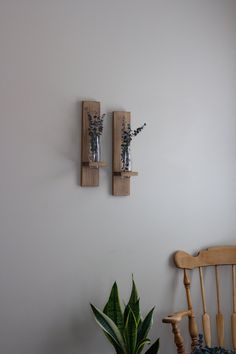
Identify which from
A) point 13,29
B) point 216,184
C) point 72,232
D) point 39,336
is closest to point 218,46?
point 216,184

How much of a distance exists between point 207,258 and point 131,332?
0.65m

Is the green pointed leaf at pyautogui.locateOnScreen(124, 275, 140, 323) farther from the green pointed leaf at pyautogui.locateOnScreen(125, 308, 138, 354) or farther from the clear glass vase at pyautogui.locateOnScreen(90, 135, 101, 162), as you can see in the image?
the clear glass vase at pyautogui.locateOnScreen(90, 135, 101, 162)

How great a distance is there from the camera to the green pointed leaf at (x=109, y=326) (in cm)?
164

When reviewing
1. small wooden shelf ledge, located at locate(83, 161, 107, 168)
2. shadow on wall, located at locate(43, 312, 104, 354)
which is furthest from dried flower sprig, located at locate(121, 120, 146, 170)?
shadow on wall, located at locate(43, 312, 104, 354)

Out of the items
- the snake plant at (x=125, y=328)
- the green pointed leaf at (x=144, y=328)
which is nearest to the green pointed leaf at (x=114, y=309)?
the snake plant at (x=125, y=328)

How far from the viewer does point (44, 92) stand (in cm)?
187

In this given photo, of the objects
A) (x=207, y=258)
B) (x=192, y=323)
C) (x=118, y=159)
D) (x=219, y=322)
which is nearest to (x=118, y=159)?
(x=118, y=159)

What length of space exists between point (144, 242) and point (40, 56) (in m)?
1.21

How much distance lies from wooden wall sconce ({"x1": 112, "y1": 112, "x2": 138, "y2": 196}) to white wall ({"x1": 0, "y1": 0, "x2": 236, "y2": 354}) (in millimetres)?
46

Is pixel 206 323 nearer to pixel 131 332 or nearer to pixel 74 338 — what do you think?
pixel 131 332

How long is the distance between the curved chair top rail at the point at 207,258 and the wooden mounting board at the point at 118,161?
1.64 feet

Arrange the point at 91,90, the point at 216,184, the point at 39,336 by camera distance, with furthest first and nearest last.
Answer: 1. the point at 216,184
2. the point at 91,90
3. the point at 39,336

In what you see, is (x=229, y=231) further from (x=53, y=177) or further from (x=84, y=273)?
(x=53, y=177)

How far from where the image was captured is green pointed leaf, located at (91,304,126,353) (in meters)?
1.64
